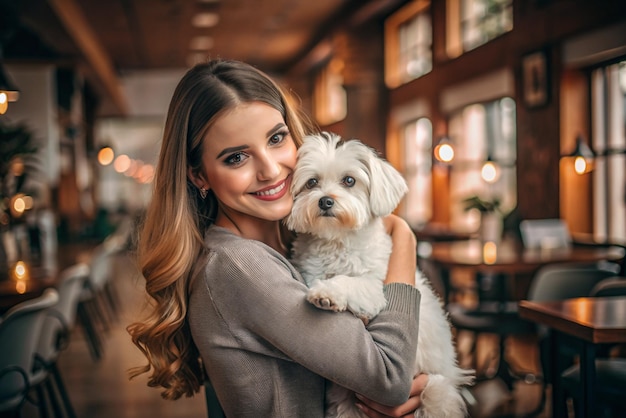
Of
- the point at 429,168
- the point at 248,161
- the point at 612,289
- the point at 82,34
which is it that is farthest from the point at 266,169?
the point at 429,168

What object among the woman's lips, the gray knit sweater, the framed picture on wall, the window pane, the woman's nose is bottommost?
the gray knit sweater

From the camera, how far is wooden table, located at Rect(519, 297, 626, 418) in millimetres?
1970

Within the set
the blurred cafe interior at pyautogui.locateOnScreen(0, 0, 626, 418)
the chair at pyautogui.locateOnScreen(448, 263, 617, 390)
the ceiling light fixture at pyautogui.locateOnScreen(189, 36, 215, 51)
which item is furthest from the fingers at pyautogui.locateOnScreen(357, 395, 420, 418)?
the ceiling light fixture at pyautogui.locateOnScreen(189, 36, 215, 51)

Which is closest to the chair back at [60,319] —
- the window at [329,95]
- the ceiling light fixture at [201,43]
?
the ceiling light fixture at [201,43]

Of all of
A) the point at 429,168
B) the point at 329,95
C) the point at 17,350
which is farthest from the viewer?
the point at 329,95

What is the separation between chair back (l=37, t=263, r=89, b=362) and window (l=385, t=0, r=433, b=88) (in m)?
7.81

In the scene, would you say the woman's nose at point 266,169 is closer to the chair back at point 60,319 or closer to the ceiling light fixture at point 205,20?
the chair back at point 60,319

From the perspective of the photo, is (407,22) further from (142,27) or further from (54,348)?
(54,348)

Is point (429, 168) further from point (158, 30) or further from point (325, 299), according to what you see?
point (325, 299)

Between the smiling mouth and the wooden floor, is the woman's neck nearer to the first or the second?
the smiling mouth

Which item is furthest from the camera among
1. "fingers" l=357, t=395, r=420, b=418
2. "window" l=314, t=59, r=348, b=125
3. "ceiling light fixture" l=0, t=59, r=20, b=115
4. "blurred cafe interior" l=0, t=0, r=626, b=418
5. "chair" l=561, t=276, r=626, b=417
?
"window" l=314, t=59, r=348, b=125

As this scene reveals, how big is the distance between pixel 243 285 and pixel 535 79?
251 inches

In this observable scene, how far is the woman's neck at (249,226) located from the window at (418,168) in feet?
29.9

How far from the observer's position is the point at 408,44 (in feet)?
37.1
